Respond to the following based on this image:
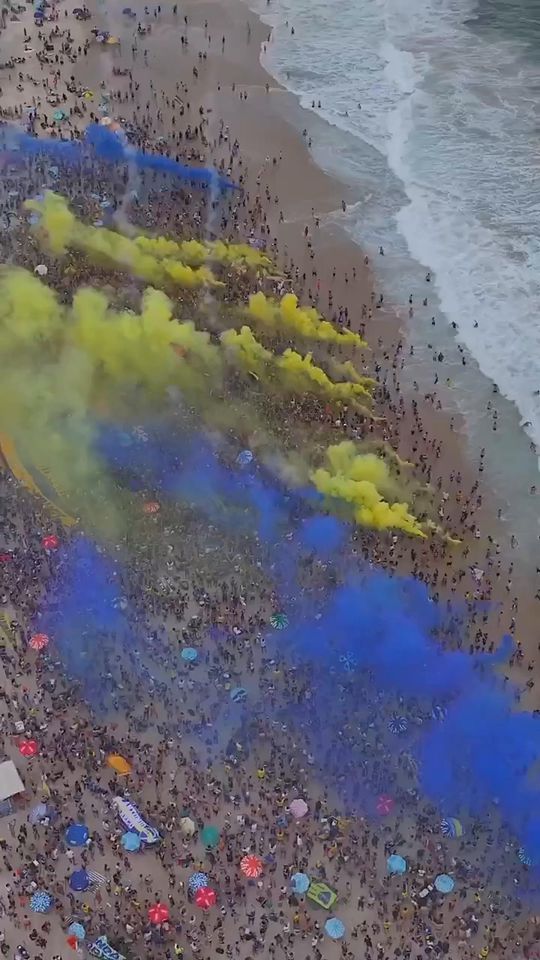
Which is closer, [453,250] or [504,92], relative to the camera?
[453,250]

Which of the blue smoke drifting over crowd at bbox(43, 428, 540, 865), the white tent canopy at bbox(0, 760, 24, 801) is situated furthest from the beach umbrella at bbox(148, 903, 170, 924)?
the blue smoke drifting over crowd at bbox(43, 428, 540, 865)

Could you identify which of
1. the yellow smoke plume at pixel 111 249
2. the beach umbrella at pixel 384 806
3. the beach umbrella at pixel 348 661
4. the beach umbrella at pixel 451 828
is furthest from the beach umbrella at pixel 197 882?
the yellow smoke plume at pixel 111 249

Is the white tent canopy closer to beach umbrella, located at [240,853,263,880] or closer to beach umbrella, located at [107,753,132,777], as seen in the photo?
beach umbrella, located at [107,753,132,777]

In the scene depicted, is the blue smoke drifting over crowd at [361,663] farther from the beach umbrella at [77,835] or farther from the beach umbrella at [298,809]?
the beach umbrella at [77,835]

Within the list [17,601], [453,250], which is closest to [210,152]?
[453,250]

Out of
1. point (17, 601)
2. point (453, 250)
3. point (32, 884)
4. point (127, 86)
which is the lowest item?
point (32, 884)

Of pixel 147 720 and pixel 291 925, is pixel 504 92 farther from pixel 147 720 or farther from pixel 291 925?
pixel 291 925

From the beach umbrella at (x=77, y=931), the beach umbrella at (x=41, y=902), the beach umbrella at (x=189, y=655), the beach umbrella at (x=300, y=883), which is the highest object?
the beach umbrella at (x=189, y=655)

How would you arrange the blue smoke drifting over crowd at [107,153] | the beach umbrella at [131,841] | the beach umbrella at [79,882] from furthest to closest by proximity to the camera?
1. the blue smoke drifting over crowd at [107,153]
2. the beach umbrella at [131,841]
3. the beach umbrella at [79,882]
